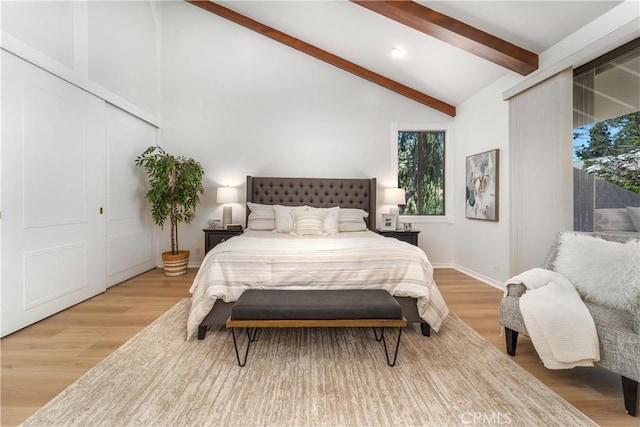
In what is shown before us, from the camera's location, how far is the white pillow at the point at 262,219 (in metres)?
4.27

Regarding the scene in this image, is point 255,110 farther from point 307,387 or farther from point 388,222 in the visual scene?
point 307,387

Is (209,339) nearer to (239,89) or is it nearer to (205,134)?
(205,134)

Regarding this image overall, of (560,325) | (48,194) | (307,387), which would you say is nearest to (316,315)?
(307,387)

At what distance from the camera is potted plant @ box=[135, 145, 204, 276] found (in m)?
4.30

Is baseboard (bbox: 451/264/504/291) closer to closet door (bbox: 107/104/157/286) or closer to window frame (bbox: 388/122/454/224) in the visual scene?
window frame (bbox: 388/122/454/224)

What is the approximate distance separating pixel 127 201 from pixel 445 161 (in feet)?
16.2

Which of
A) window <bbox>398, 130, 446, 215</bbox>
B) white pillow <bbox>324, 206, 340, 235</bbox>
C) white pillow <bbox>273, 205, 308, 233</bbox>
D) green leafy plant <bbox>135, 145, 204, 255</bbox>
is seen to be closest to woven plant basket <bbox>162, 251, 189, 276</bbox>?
green leafy plant <bbox>135, 145, 204, 255</bbox>

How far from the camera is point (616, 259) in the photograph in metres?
1.92

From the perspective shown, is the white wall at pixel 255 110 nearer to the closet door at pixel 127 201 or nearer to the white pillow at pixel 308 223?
the closet door at pixel 127 201

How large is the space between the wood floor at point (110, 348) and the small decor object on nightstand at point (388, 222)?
122 centimetres

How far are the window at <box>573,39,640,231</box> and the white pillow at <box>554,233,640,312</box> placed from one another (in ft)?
2.15

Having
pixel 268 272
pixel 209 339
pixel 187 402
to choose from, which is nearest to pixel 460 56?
pixel 268 272

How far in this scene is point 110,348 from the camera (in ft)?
7.47

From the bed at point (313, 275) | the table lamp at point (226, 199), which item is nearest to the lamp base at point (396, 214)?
the bed at point (313, 275)
